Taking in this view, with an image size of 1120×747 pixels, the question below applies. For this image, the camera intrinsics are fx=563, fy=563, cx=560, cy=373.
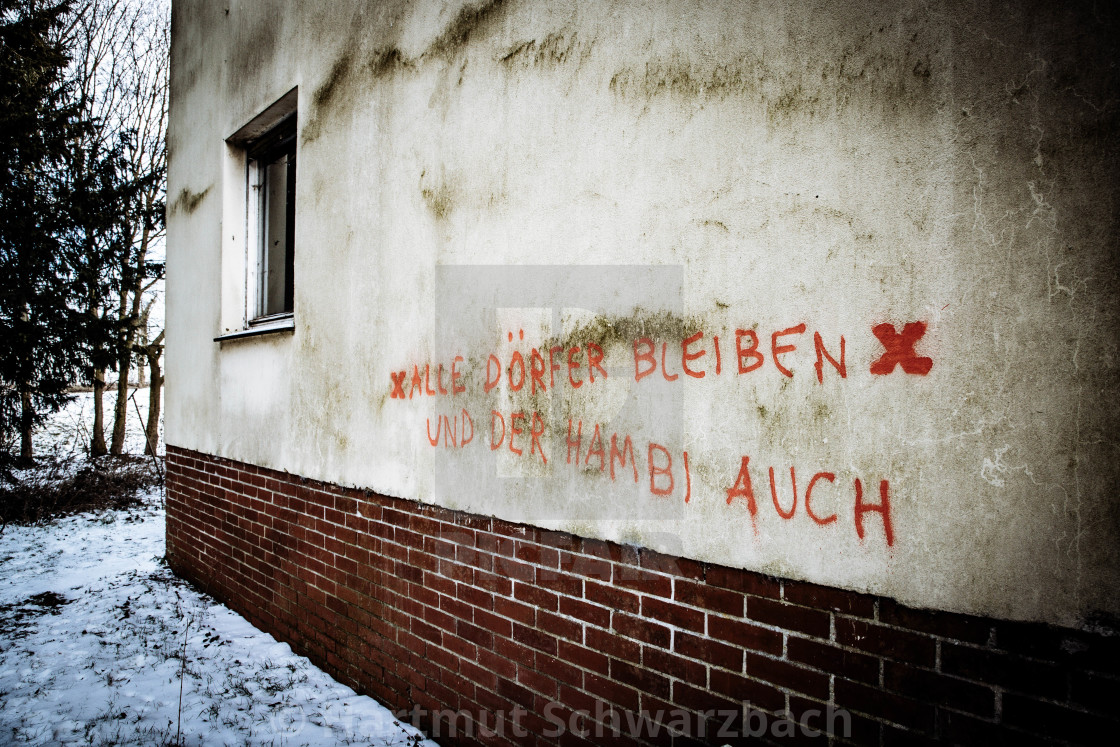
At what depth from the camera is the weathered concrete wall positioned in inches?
49.3

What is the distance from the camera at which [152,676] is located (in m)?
3.30

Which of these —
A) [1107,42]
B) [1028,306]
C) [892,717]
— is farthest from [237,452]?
[1107,42]

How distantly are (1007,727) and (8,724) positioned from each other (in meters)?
4.20

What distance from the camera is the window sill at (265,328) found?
11.8ft

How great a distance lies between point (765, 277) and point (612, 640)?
1340mm

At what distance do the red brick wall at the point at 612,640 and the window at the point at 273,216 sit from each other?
1.34 metres

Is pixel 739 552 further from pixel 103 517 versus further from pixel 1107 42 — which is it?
pixel 103 517

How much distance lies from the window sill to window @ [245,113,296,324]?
0.04 m

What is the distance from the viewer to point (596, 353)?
2033mm

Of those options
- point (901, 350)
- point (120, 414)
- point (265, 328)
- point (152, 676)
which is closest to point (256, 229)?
point (265, 328)

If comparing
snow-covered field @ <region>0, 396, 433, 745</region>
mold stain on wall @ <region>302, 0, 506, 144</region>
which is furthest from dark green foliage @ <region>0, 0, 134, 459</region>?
mold stain on wall @ <region>302, 0, 506, 144</region>

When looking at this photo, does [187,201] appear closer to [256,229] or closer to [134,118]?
[256,229]

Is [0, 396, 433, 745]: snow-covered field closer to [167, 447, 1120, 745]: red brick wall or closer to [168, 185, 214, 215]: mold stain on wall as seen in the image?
[167, 447, 1120, 745]: red brick wall

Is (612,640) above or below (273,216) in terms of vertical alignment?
below
